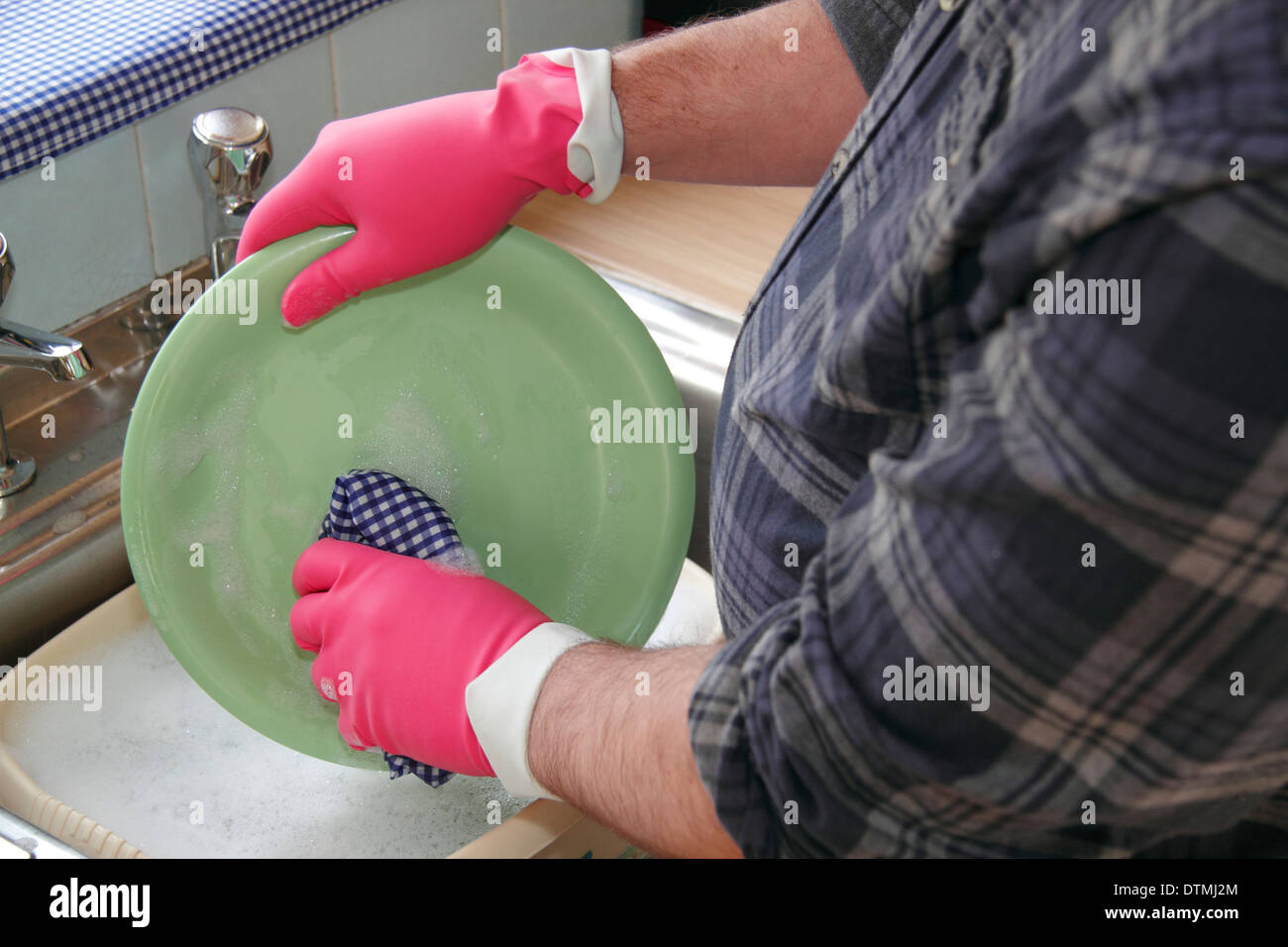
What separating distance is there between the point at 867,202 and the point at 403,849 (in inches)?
20.3

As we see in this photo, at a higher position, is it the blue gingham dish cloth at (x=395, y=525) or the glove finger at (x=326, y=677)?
the blue gingham dish cloth at (x=395, y=525)

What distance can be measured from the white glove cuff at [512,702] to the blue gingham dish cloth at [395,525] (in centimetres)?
13

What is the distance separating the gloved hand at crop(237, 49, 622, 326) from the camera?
2.23 ft

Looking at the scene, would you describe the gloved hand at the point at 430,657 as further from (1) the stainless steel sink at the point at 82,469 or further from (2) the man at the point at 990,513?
(1) the stainless steel sink at the point at 82,469

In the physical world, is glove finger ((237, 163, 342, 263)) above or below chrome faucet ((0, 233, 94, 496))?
above

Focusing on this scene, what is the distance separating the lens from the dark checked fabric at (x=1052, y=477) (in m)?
0.31

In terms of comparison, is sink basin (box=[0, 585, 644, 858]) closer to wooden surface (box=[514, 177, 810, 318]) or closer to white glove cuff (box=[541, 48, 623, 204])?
white glove cuff (box=[541, 48, 623, 204])

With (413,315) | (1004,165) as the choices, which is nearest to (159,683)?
(413,315)

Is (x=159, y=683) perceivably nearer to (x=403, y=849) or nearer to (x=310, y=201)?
(x=403, y=849)

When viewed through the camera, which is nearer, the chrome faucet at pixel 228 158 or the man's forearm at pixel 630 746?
the man's forearm at pixel 630 746

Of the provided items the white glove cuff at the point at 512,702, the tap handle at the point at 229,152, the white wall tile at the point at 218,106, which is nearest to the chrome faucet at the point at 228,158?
the tap handle at the point at 229,152

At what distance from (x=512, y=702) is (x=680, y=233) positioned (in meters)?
0.84

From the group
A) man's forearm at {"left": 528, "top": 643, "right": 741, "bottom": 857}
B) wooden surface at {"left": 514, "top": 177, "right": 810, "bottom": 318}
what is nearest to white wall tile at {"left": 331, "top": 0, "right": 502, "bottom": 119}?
wooden surface at {"left": 514, "top": 177, "right": 810, "bottom": 318}

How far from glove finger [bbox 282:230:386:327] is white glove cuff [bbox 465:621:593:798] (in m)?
0.25
